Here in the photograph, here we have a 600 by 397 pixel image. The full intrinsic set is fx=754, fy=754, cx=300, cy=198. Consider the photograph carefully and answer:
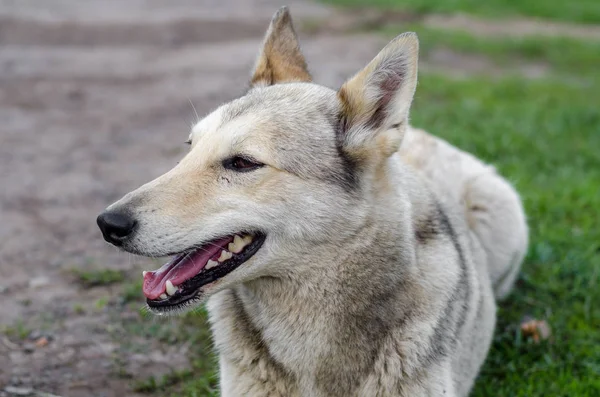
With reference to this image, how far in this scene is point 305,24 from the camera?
1444 cm

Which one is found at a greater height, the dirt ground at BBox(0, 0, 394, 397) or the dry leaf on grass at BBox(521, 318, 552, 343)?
the dirt ground at BBox(0, 0, 394, 397)

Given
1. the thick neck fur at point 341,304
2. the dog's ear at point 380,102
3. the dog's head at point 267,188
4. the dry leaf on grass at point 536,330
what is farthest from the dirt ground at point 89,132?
the dry leaf on grass at point 536,330

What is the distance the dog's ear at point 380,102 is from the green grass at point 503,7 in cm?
1313

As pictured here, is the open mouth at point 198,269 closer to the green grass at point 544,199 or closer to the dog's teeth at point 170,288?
the dog's teeth at point 170,288

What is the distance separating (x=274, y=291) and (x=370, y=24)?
39.3 ft

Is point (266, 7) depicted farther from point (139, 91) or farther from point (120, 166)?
point (120, 166)

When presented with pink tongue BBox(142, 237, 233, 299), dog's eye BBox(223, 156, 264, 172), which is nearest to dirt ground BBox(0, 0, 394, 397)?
pink tongue BBox(142, 237, 233, 299)

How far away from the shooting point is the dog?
319cm

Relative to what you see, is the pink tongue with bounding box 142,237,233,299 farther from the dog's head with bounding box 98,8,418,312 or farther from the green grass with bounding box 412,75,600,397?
the green grass with bounding box 412,75,600,397

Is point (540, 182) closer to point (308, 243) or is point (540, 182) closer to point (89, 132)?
point (308, 243)

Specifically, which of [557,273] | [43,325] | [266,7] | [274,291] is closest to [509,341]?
[557,273]

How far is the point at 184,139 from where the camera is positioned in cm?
830

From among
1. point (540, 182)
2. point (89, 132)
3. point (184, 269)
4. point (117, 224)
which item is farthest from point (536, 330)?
point (89, 132)

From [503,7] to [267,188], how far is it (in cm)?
1541
